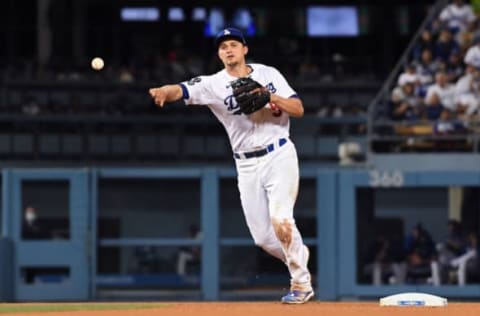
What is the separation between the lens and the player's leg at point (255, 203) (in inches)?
430

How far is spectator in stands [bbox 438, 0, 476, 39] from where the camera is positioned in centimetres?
2192

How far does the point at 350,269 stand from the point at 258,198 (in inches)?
355

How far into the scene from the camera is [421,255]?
64.4 feet

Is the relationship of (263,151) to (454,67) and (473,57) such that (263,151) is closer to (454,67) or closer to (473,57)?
(473,57)

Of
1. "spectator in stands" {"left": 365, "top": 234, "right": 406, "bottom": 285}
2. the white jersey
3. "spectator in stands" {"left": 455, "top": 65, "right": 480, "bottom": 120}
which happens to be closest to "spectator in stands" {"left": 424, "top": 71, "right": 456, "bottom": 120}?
"spectator in stands" {"left": 455, "top": 65, "right": 480, "bottom": 120}

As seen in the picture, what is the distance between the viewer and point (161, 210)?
2027 cm

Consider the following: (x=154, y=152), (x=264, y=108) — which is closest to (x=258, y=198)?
(x=264, y=108)

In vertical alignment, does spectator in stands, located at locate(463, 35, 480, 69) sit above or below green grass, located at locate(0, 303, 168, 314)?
above

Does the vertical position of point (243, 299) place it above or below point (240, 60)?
below

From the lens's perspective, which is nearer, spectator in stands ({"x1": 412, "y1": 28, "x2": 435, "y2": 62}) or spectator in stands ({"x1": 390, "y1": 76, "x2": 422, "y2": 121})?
spectator in stands ({"x1": 390, "y1": 76, "x2": 422, "y2": 121})

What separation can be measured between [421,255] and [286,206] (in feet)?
29.7

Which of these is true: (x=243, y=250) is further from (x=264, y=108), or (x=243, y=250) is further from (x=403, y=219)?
(x=264, y=108)

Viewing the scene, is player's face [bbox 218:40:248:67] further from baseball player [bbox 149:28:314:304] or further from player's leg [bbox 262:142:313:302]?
player's leg [bbox 262:142:313:302]

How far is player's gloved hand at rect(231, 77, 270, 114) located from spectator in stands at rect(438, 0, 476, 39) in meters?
11.7
